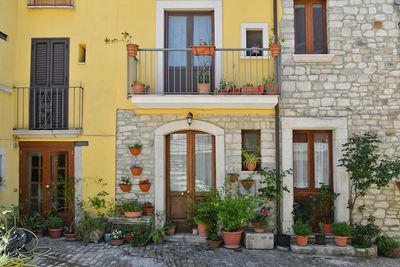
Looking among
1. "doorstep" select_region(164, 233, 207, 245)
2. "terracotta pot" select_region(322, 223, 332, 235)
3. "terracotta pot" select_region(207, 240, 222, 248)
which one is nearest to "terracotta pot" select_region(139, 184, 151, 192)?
"doorstep" select_region(164, 233, 207, 245)

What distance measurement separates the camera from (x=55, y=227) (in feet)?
27.1

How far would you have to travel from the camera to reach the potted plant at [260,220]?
7871 millimetres

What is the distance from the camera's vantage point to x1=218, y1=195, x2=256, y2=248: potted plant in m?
7.59

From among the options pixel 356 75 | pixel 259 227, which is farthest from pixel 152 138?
pixel 356 75

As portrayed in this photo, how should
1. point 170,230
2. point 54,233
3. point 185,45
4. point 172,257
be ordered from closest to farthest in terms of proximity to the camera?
point 172,257 → point 54,233 → point 170,230 → point 185,45

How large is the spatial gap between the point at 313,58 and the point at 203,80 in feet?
8.35

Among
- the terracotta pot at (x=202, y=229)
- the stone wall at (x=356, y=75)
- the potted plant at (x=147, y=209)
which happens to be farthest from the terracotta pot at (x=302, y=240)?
the potted plant at (x=147, y=209)

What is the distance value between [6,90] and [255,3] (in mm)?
5997

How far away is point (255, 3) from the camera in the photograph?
8602 millimetres

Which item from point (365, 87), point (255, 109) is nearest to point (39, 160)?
point (255, 109)

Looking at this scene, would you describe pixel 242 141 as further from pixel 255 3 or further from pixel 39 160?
pixel 39 160

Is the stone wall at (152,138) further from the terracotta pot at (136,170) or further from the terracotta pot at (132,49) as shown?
the terracotta pot at (132,49)

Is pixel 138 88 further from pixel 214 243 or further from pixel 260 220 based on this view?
pixel 260 220

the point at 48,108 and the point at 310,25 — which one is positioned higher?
the point at 310,25
